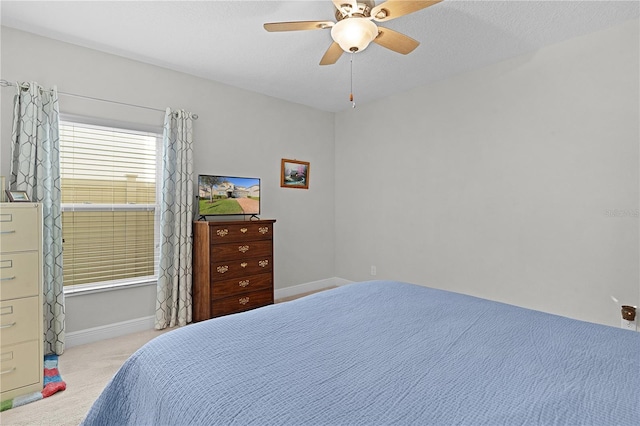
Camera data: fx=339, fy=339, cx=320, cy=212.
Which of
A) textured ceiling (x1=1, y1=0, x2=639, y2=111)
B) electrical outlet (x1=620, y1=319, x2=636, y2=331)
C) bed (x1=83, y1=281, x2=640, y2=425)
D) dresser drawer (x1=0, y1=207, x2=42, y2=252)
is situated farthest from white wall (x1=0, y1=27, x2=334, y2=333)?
electrical outlet (x1=620, y1=319, x2=636, y2=331)

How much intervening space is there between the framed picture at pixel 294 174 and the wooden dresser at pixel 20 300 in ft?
8.75

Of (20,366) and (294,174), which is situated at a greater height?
(294,174)

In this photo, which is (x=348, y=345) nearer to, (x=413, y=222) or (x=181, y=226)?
(x=181, y=226)

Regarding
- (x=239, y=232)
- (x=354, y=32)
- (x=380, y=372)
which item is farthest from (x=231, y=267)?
(x=380, y=372)

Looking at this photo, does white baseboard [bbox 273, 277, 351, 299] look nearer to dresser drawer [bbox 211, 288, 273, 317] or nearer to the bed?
dresser drawer [bbox 211, 288, 273, 317]

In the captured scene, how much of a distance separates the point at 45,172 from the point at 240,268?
1.85 m

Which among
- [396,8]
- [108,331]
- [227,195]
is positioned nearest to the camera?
[396,8]

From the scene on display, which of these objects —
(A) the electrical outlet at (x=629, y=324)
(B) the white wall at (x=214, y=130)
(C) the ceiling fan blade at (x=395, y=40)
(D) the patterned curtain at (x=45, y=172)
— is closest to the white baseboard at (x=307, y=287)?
(B) the white wall at (x=214, y=130)

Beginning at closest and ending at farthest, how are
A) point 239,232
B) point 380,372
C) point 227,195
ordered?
1. point 380,372
2. point 239,232
3. point 227,195

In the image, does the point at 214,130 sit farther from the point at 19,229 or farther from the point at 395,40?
the point at 395,40

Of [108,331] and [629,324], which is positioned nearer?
[629,324]

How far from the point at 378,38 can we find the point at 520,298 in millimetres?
2685

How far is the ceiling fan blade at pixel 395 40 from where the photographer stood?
2.09 meters

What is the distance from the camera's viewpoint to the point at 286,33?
277 cm
